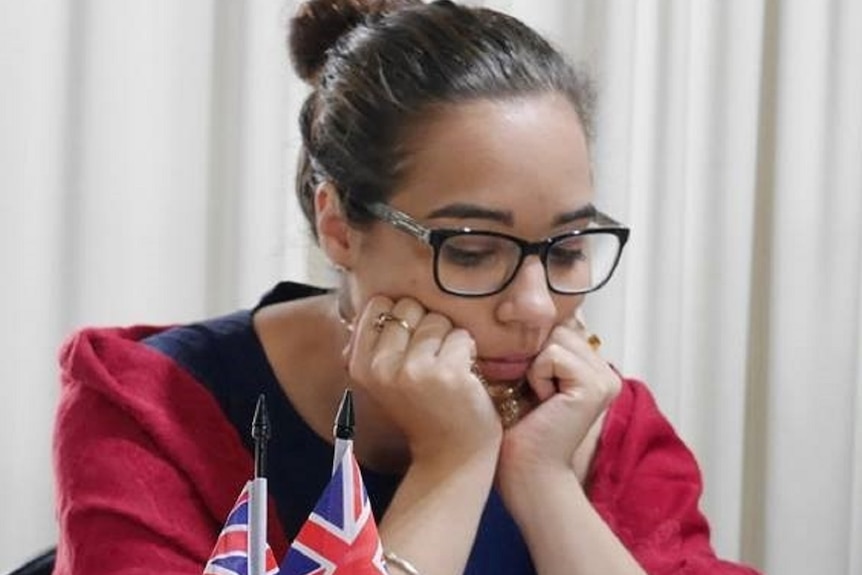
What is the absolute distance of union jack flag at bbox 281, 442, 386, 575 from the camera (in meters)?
0.89

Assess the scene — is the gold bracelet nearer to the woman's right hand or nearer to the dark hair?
the woman's right hand

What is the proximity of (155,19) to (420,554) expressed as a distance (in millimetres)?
892

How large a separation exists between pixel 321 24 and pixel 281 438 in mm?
432

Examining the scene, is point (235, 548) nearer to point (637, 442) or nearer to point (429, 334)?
point (429, 334)

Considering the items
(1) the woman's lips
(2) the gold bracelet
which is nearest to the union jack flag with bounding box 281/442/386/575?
(2) the gold bracelet

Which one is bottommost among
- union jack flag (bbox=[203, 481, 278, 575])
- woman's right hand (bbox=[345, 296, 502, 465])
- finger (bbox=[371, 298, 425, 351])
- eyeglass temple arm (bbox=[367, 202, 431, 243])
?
union jack flag (bbox=[203, 481, 278, 575])

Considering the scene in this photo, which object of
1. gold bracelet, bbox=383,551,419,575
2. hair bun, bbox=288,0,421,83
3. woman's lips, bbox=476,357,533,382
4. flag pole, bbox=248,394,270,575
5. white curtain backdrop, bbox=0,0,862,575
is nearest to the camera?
flag pole, bbox=248,394,270,575

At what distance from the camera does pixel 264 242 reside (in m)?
1.85

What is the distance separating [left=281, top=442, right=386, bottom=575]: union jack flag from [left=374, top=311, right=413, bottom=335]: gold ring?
1.17 feet

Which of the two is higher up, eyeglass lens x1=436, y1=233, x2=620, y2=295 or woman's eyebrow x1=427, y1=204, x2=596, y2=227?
woman's eyebrow x1=427, y1=204, x2=596, y2=227

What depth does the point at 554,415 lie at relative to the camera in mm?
1320

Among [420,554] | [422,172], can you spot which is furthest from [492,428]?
[422,172]

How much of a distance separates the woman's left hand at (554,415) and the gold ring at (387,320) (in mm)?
139

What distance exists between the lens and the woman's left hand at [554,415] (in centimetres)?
131
